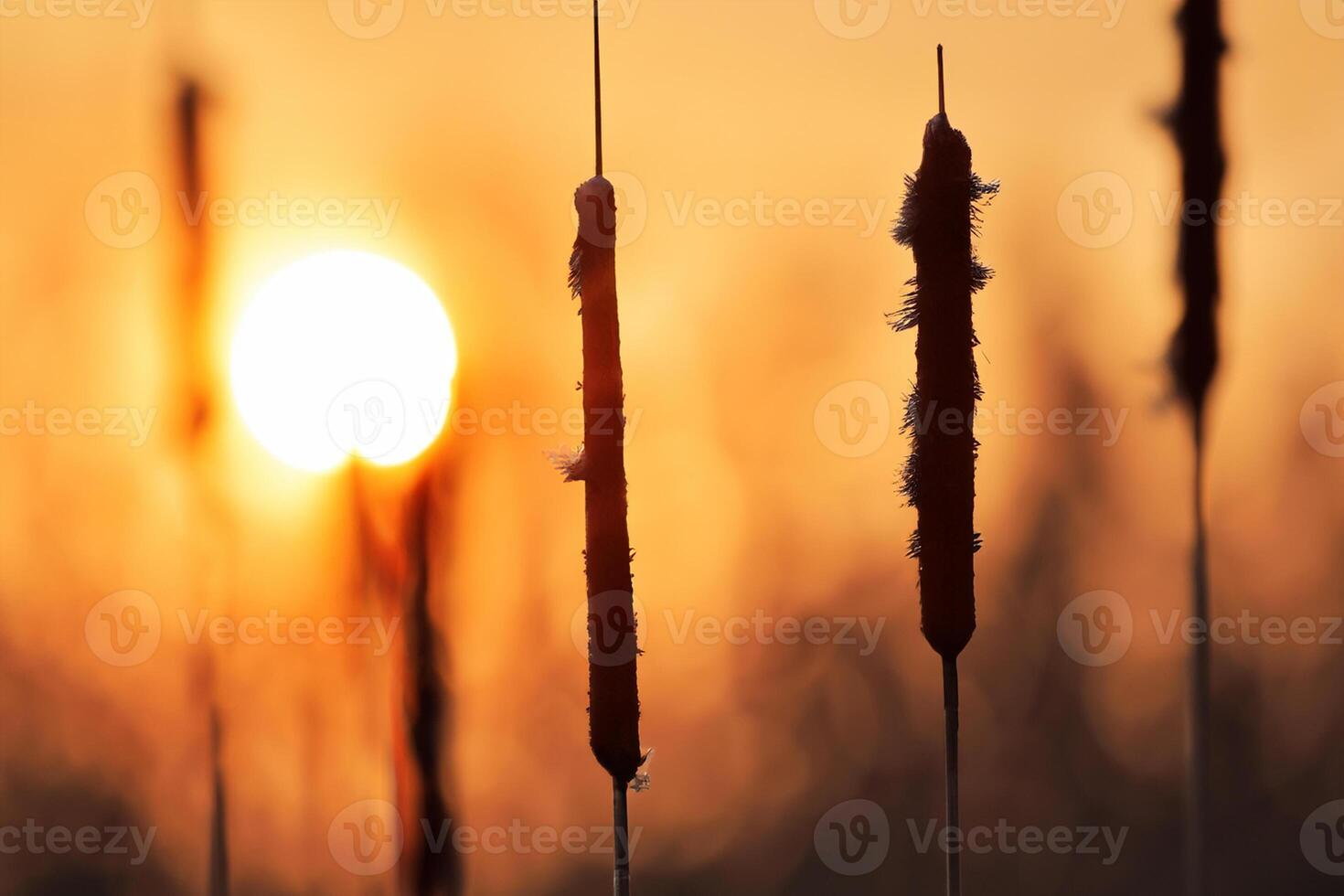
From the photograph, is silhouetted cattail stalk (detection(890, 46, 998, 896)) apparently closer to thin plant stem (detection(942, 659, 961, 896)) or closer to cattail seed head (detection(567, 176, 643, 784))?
thin plant stem (detection(942, 659, 961, 896))

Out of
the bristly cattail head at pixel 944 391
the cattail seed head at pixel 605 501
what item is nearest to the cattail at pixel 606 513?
the cattail seed head at pixel 605 501

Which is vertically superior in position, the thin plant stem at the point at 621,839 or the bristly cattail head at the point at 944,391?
the bristly cattail head at the point at 944,391

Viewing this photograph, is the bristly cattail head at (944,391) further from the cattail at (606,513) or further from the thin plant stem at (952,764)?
the cattail at (606,513)

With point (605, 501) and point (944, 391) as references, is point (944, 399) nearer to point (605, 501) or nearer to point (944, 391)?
point (944, 391)

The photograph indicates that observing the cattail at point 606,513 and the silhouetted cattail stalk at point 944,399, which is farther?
the silhouetted cattail stalk at point 944,399

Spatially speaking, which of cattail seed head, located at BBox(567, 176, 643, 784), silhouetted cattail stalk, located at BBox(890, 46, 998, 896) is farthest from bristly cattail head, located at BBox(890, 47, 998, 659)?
cattail seed head, located at BBox(567, 176, 643, 784)

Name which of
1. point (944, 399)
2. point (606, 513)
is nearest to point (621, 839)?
point (606, 513)

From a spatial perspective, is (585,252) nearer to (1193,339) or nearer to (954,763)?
(954,763)
